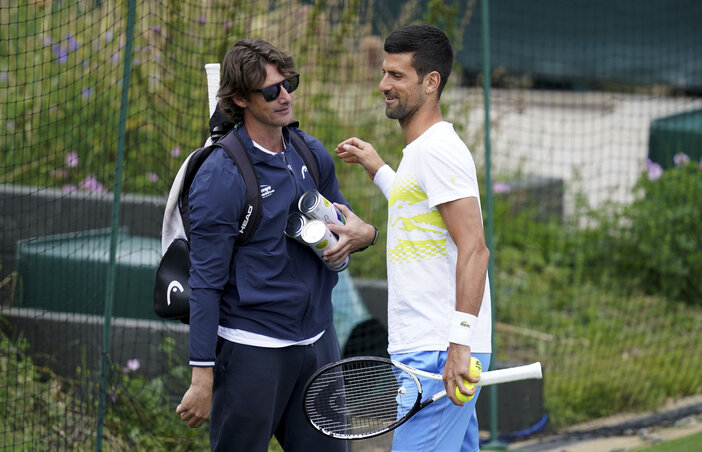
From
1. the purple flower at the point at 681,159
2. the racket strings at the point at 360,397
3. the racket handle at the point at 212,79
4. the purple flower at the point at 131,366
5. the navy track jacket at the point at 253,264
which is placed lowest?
the purple flower at the point at 131,366

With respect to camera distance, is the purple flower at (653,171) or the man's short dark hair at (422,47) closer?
the man's short dark hair at (422,47)

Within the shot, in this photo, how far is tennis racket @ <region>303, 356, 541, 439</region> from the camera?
322 cm

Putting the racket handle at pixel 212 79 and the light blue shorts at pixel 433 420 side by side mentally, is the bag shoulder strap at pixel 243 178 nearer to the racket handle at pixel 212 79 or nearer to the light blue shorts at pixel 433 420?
the racket handle at pixel 212 79

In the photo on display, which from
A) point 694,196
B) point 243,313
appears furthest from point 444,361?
point 694,196

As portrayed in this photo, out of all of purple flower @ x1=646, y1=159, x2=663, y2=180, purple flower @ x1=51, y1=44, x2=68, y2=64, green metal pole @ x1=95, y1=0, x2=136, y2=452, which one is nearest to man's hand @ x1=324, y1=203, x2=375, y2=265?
green metal pole @ x1=95, y1=0, x2=136, y2=452

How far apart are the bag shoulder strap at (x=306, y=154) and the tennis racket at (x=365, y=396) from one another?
0.74m

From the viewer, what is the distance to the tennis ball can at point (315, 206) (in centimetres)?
343

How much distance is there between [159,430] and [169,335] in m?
0.51

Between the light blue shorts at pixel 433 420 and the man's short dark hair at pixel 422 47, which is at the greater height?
the man's short dark hair at pixel 422 47

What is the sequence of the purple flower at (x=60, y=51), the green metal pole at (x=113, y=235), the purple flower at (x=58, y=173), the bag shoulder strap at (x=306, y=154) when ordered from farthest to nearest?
the purple flower at (x=60, y=51), the purple flower at (x=58, y=173), the green metal pole at (x=113, y=235), the bag shoulder strap at (x=306, y=154)

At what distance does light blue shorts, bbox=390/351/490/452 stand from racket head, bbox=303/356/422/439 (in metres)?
0.05

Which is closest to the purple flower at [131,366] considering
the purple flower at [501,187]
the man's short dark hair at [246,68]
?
the man's short dark hair at [246,68]

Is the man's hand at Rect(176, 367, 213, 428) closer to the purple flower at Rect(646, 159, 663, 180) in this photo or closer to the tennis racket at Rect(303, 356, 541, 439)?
the tennis racket at Rect(303, 356, 541, 439)

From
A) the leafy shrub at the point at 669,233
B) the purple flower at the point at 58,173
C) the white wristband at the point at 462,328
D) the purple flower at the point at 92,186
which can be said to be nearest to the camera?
the white wristband at the point at 462,328
